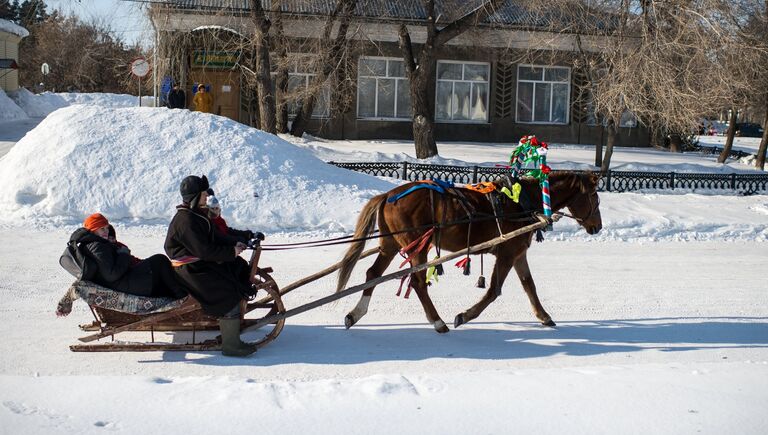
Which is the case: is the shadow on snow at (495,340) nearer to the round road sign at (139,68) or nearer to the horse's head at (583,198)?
the horse's head at (583,198)

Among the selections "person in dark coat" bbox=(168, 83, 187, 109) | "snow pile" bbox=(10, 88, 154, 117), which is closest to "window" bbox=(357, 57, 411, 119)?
"snow pile" bbox=(10, 88, 154, 117)

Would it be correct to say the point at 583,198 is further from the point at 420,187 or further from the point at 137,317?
the point at 137,317

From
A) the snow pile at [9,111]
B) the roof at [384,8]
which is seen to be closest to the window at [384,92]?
the roof at [384,8]

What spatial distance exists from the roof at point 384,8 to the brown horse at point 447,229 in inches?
597

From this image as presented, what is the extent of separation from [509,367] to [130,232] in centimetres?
790

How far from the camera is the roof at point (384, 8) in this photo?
77.9 ft

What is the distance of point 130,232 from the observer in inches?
523

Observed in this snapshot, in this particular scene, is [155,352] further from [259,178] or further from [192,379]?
[259,178]

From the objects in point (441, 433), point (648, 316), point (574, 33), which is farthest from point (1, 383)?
point (574, 33)

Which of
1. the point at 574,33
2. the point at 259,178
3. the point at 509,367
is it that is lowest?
the point at 509,367

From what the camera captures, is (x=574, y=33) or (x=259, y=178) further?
(x=574, y=33)

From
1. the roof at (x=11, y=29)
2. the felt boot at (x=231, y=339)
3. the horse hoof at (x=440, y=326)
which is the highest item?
the roof at (x=11, y=29)

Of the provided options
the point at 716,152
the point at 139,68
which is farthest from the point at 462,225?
the point at 716,152

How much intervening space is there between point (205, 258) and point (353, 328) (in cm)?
206
